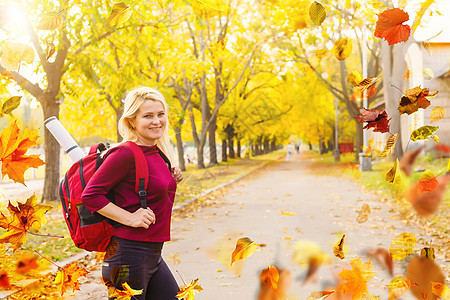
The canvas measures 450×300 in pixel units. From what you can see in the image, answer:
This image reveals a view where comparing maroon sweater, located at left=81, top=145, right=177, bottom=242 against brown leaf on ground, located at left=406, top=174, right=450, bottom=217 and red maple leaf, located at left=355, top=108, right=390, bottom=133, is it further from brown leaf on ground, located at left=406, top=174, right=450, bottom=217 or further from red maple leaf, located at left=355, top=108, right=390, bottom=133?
brown leaf on ground, located at left=406, top=174, right=450, bottom=217

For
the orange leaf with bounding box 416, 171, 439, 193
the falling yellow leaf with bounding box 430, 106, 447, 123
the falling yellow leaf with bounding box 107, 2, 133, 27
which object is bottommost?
the orange leaf with bounding box 416, 171, 439, 193

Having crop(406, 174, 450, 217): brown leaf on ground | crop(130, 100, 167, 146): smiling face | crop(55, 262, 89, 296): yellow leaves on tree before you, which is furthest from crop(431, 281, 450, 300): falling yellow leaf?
crop(55, 262, 89, 296): yellow leaves on tree

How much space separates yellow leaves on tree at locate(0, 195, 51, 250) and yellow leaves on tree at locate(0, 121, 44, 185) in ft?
0.54

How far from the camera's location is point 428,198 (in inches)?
78.5

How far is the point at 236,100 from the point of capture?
32844 millimetres

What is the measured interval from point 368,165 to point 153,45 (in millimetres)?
13996

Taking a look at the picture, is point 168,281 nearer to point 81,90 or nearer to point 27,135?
point 27,135

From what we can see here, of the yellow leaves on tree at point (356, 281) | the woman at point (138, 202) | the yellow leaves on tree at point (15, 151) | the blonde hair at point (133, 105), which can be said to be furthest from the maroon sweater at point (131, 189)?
the yellow leaves on tree at point (356, 281)

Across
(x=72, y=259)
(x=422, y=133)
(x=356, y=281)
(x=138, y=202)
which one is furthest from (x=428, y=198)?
(x=72, y=259)

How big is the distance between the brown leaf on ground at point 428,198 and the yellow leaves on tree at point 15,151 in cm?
160

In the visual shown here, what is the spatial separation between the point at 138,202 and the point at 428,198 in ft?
4.44

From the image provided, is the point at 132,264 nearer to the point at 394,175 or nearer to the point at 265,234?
the point at 394,175

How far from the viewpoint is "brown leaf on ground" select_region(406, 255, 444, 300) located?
7.06 ft

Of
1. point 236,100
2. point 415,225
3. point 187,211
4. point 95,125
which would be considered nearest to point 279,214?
point 187,211
